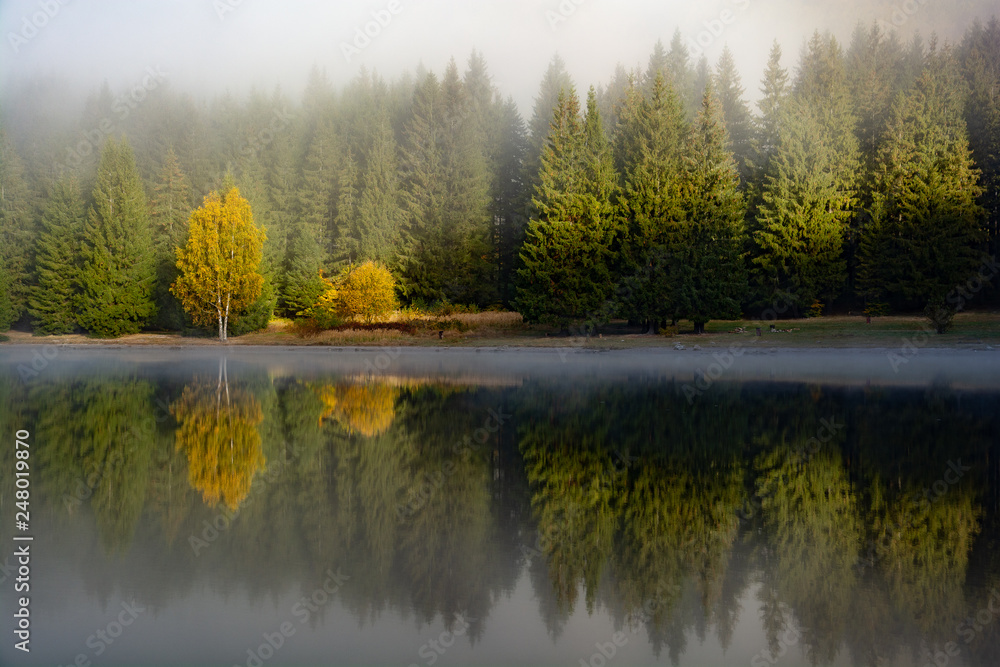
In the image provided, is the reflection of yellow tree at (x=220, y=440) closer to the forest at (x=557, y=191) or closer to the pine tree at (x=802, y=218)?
the forest at (x=557, y=191)

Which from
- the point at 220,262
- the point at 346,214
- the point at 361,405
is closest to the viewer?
A: the point at 361,405

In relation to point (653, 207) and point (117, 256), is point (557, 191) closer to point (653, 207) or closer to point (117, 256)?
point (653, 207)

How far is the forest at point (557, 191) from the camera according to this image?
145 ft

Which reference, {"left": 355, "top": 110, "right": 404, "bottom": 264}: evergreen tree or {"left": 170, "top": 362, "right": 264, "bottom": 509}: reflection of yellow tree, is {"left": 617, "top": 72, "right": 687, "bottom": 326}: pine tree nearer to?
{"left": 355, "top": 110, "right": 404, "bottom": 264}: evergreen tree

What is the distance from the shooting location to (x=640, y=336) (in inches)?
1727

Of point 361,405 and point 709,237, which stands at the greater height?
point 709,237

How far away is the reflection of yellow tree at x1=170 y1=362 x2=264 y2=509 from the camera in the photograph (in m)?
9.97

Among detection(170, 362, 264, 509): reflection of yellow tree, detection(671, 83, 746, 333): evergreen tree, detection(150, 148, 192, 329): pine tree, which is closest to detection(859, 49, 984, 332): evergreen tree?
detection(671, 83, 746, 333): evergreen tree

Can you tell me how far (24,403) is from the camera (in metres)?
18.8

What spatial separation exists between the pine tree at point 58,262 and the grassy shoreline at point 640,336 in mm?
1311

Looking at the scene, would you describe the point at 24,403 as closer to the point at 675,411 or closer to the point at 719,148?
the point at 675,411

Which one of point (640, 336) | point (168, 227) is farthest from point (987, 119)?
point (168, 227)

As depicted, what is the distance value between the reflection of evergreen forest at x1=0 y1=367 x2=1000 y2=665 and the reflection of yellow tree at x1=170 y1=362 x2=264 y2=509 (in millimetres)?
75

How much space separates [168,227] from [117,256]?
6341 mm
